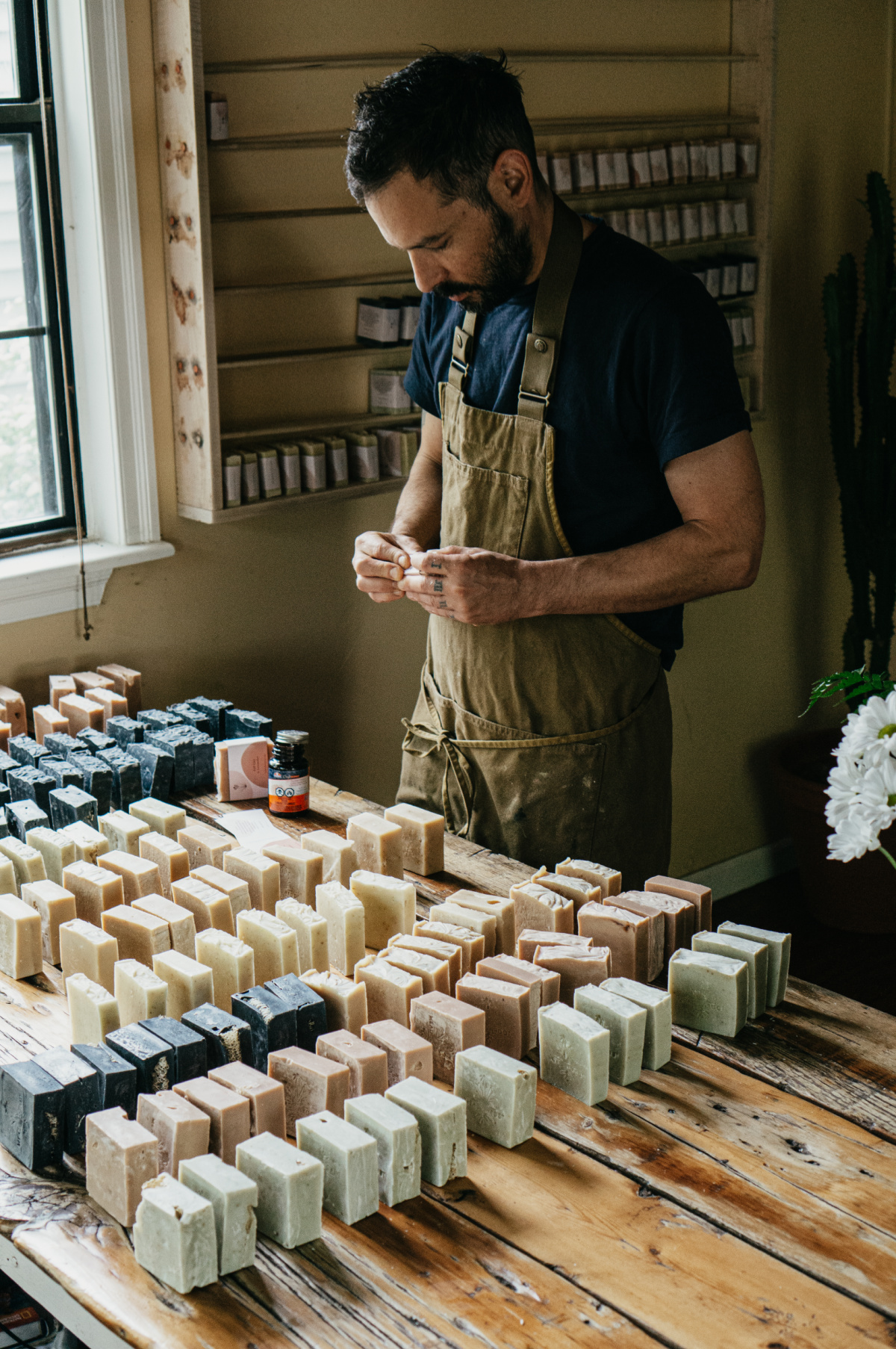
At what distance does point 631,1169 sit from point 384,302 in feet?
6.91

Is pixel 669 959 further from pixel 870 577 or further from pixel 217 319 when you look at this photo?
pixel 870 577

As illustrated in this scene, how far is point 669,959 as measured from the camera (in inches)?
60.4

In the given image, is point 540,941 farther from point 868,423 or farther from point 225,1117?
point 868,423

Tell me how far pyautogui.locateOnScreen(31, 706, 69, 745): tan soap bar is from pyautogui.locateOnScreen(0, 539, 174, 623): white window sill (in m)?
0.27

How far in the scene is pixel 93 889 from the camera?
1.70 meters

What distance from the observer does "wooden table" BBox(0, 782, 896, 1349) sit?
107cm

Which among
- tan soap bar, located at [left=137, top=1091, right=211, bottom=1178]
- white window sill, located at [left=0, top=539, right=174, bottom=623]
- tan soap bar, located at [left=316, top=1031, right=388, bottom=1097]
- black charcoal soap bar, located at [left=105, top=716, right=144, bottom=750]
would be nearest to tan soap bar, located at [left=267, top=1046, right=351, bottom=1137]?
tan soap bar, located at [left=316, top=1031, right=388, bottom=1097]

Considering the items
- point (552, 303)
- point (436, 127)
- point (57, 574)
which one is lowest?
point (57, 574)

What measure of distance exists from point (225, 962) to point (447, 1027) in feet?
0.95

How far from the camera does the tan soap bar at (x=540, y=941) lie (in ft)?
5.11

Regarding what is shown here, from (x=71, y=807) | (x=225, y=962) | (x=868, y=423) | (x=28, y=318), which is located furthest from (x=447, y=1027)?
(x=868, y=423)

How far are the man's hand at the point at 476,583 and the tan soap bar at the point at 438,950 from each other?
64 cm

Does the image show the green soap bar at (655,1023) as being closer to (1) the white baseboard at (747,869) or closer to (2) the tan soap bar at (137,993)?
(2) the tan soap bar at (137,993)

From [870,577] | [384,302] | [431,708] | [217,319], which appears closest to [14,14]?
[217,319]
